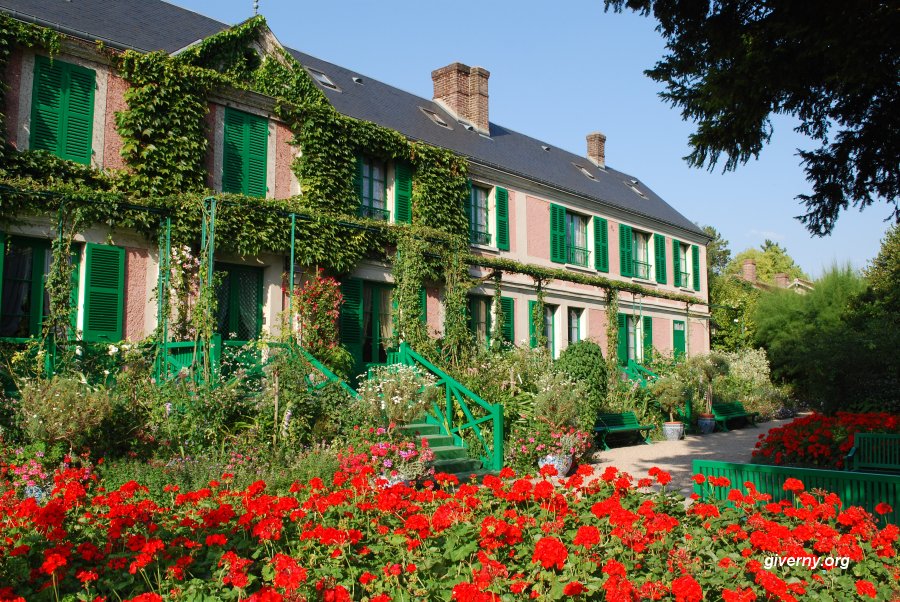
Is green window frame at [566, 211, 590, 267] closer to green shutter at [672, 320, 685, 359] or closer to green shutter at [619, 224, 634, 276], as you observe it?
green shutter at [619, 224, 634, 276]

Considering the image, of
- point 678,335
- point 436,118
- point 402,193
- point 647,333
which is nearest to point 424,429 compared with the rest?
point 402,193

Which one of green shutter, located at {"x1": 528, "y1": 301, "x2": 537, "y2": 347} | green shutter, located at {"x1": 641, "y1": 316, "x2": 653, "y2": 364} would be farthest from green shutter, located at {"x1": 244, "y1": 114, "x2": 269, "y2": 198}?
green shutter, located at {"x1": 641, "y1": 316, "x2": 653, "y2": 364}

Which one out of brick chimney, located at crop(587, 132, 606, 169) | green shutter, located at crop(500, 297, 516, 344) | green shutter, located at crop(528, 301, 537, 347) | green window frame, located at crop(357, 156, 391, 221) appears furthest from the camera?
brick chimney, located at crop(587, 132, 606, 169)

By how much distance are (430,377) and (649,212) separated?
43.0 feet

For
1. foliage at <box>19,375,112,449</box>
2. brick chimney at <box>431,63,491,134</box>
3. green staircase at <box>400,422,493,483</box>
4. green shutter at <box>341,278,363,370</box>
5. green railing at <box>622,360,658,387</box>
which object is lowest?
green staircase at <box>400,422,493,483</box>

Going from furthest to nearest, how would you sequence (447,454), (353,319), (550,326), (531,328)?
(550,326) < (531,328) < (353,319) < (447,454)

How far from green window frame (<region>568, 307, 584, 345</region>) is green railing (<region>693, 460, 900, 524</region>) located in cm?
1233

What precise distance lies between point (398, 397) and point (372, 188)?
573 centimetres

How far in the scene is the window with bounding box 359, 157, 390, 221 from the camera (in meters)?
13.4

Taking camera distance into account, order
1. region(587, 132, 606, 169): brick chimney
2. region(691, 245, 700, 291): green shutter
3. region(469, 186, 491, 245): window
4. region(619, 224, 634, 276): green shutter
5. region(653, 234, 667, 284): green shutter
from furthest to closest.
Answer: region(587, 132, 606, 169): brick chimney, region(691, 245, 700, 291): green shutter, region(653, 234, 667, 284): green shutter, region(619, 224, 634, 276): green shutter, region(469, 186, 491, 245): window

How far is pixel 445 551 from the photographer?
3855mm

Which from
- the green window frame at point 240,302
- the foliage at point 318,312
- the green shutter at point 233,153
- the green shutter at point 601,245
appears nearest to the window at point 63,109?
the green shutter at point 233,153

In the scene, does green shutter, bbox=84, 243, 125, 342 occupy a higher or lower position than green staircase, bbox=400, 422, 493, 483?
higher

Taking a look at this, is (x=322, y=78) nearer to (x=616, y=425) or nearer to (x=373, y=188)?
(x=373, y=188)
